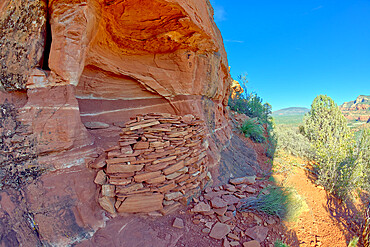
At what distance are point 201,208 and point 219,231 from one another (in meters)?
0.44

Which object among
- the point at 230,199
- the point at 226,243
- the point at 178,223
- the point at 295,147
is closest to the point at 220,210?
the point at 230,199

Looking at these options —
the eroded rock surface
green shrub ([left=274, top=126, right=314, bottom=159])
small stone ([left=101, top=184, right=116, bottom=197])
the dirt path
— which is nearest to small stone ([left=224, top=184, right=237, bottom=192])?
the dirt path

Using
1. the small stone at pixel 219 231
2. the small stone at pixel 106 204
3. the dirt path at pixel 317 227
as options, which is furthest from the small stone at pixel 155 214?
the dirt path at pixel 317 227

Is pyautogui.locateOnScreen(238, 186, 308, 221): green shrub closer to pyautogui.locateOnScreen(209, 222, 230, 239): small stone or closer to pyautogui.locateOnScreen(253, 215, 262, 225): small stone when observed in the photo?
pyautogui.locateOnScreen(253, 215, 262, 225): small stone

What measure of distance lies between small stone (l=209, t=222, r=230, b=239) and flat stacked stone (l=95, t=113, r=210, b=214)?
0.64 metres

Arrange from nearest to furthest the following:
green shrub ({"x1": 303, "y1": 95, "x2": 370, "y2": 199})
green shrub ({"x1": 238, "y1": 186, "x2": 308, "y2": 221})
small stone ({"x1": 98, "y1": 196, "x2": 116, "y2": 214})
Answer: small stone ({"x1": 98, "y1": 196, "x2": 116, "y2": 214}) → green shrub ({"x1": 238, "y1": 186, "x2": 308, "y2": 221}) → green shrub ({"x1": 303, "y1": 95, "x2": 370, "y2": 199})

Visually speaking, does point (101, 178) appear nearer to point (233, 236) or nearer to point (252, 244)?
point (233, 236)

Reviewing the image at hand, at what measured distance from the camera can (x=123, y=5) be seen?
3.04 meters

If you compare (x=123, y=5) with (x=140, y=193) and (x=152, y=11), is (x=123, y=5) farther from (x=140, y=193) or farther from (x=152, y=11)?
(x=140, y=193)

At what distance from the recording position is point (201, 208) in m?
2.87

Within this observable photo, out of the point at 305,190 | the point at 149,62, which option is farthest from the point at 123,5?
the point at 305,190

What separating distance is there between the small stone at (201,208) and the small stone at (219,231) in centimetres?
29

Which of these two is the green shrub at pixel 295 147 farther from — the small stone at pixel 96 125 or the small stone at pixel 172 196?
the small stone at pixel 96 125

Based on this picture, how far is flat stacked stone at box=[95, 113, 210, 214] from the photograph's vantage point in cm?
261
